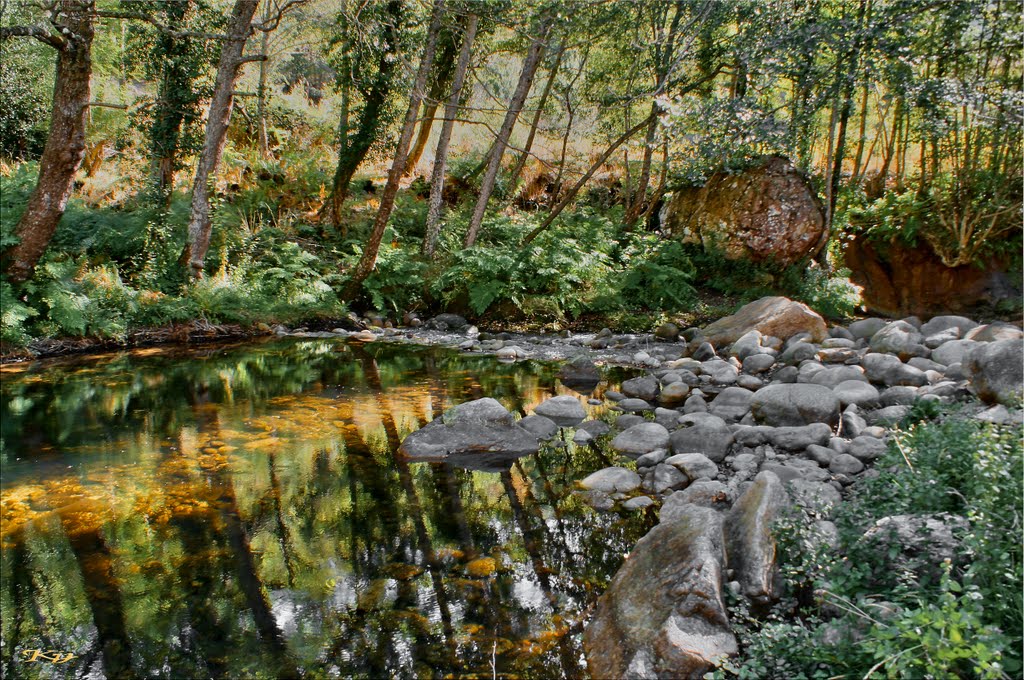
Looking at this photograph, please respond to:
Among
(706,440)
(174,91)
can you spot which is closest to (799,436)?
(706,440)

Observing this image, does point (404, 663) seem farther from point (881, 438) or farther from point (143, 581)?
point (881, 438)

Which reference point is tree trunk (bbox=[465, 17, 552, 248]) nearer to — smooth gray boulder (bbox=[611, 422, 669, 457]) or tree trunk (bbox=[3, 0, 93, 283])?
tree trunk (bbox=[3, 0, 93, 283])

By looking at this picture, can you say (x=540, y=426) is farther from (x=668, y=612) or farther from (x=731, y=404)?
(x=668, y=612)

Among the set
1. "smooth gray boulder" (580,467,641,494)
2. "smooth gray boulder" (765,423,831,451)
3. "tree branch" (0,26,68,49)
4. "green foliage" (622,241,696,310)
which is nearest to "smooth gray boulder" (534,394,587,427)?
"smooth gray boulder" (580,467,641,494)

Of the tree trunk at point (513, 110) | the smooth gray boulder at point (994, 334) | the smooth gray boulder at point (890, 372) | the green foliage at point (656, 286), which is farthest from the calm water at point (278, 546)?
the tree trunk at point (513, 110)

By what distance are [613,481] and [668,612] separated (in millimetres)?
2243

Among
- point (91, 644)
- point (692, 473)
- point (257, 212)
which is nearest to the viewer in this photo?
point (91, 644)

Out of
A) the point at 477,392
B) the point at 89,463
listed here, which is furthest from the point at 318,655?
the point at 477,392

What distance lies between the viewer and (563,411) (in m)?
7.40

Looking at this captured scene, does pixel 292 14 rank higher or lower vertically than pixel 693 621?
higher

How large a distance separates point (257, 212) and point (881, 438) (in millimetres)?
12771

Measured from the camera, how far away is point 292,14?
15633mm

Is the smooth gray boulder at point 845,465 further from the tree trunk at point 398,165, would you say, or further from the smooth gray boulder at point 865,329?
the tree trunk at point 398,165

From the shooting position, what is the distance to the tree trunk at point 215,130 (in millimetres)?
11055
